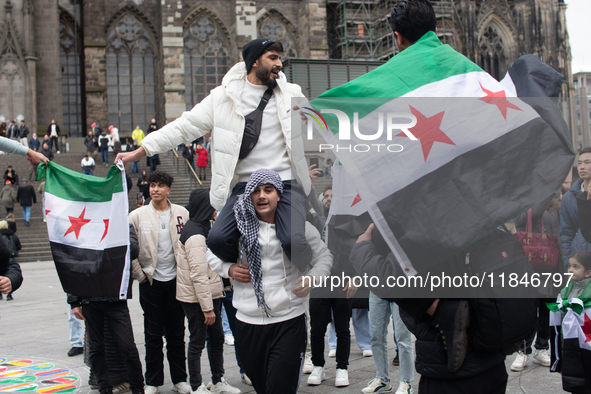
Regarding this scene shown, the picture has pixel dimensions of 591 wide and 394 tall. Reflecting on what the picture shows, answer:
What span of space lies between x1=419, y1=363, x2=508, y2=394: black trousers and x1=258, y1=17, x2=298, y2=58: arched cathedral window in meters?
33.3

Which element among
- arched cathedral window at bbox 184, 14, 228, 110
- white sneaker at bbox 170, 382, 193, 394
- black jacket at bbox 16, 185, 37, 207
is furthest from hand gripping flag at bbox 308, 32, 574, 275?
arched cathedral window at bbox 184, 14, 228, 110

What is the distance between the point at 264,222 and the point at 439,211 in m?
1.27

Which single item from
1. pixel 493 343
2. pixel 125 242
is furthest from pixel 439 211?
pixel 125 242

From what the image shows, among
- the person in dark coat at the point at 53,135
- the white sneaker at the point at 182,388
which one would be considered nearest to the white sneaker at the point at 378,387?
the white sneaker at the point at 182,388

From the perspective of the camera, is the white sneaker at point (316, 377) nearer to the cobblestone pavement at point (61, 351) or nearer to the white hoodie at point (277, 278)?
the cobblestone pavement at point (61, 351)

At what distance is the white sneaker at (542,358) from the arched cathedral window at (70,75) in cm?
3240

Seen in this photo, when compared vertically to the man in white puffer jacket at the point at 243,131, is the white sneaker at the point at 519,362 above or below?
below

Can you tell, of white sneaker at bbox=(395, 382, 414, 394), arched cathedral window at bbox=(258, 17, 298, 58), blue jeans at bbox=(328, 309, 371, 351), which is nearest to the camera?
white sneaker at bbox=(395, 382, 414, 394)

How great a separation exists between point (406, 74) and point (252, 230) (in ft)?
4.13

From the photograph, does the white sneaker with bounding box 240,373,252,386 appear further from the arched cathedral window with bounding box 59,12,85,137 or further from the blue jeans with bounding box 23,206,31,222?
the arched cathedral window with bounding box 59,12,85,137

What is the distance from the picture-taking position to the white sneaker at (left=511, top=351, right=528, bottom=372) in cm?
543

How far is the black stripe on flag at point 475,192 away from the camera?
2.35m

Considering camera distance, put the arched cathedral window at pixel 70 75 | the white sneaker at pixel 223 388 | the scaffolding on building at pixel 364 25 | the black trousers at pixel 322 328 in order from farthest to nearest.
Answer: the scaffolding on building at pixel 364 25, the arched cathedral window at pixel 70 75, the black trousers at pixel 322 328, the white sneaker at pixel 223 388

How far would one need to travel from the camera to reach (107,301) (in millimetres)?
4805
